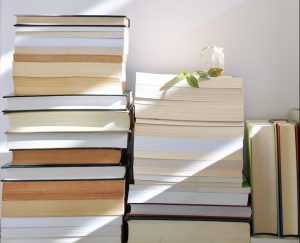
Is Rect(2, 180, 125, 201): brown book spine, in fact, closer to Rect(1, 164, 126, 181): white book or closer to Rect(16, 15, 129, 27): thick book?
Rect(1, 164, 126, 181): white book

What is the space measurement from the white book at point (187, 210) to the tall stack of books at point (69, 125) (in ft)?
0.17

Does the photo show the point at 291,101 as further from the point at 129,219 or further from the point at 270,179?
the point at 129,219

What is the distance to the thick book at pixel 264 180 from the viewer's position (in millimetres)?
905

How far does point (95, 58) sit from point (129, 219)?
15.9 inches

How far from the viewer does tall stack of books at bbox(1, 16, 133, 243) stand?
2.75 feet

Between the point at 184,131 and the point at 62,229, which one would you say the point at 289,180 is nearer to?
the point at 184,131

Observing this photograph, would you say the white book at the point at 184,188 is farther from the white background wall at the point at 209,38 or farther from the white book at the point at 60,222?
the white background wall at the point at 209,38

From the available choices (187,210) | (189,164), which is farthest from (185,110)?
(187,210)

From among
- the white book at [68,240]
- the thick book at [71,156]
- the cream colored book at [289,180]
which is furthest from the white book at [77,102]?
the cream colored book at [289,180]

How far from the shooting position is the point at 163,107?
0.86 metres

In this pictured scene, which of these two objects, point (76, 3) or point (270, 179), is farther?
point (76, 3)

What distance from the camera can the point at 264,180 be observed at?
2.99 ft

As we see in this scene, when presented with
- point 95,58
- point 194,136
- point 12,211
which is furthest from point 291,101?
point 12,211

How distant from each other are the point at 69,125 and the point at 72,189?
16 cm
